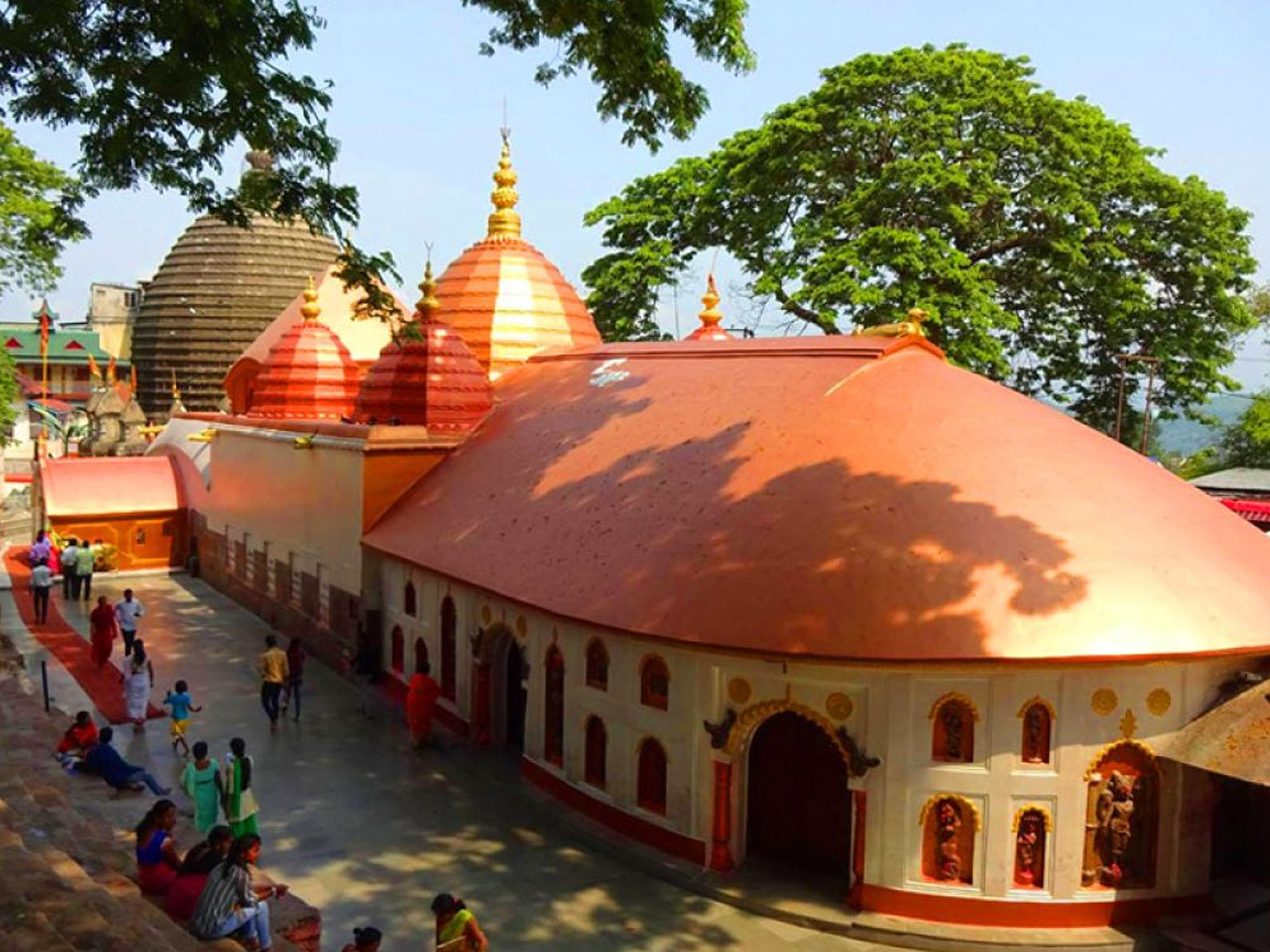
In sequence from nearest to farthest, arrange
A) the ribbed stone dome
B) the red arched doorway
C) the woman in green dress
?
1. the woman in green dress
2. the red arched doorway
3. the ribbed stone dome

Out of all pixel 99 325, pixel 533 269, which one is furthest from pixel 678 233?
pixel 99 325

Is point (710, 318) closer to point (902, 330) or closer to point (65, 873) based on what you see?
point (902, 330)

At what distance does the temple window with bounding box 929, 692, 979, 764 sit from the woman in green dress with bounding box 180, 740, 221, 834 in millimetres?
7057

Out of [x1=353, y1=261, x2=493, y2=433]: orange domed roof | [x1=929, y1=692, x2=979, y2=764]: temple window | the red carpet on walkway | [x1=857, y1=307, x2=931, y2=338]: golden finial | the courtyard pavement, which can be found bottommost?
the courtyard pavement

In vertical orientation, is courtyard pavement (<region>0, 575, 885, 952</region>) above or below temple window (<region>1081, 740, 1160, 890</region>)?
below

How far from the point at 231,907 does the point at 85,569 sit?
18.2 m

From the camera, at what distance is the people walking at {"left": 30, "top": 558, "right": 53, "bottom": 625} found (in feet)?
69.2

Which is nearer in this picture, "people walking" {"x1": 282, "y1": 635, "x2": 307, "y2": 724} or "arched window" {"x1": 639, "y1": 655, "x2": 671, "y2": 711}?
"arched window" {"x1": 639, "y1": 655, "x2": 671, "y2": 711}

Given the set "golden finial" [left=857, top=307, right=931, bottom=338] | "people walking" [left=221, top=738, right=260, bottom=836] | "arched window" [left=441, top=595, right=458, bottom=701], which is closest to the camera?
"people walking" [left=221, top=738, right=260, bottom=836]

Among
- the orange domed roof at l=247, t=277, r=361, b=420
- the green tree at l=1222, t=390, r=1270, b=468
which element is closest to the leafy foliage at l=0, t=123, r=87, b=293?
the orange domed roof at l=247, t=277, r=361, b=420

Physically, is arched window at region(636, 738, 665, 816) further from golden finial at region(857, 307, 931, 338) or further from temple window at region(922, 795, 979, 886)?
golden finial at region(857, 307, 931, 338)

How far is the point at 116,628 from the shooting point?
823 inches

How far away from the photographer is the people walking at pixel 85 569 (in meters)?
23.4

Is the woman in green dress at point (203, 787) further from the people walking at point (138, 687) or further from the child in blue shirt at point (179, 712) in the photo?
the people walking at point (138, 687)
